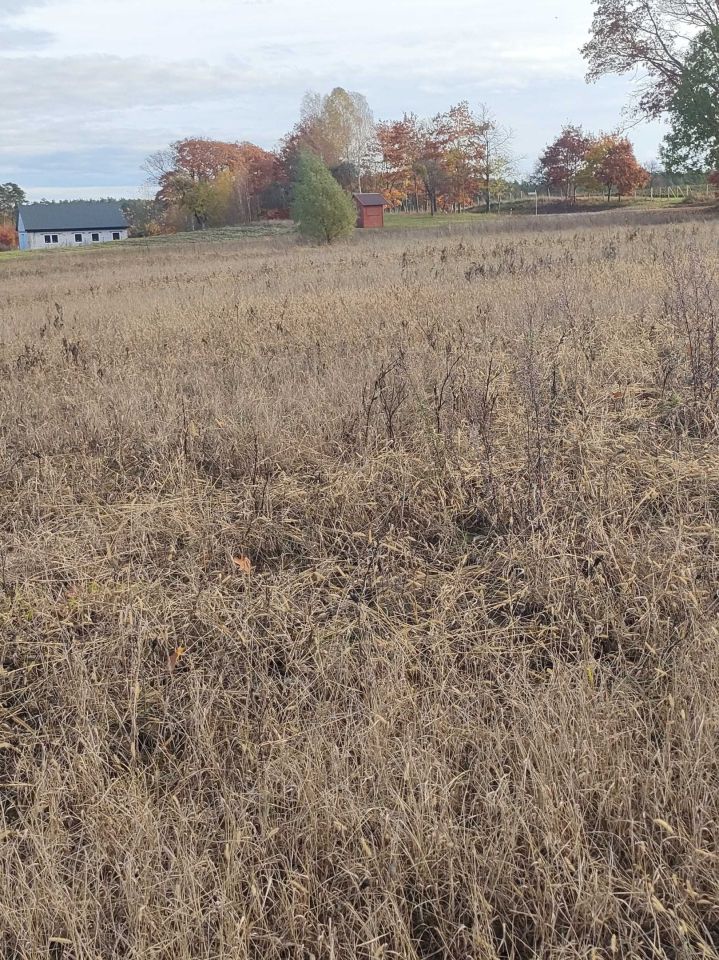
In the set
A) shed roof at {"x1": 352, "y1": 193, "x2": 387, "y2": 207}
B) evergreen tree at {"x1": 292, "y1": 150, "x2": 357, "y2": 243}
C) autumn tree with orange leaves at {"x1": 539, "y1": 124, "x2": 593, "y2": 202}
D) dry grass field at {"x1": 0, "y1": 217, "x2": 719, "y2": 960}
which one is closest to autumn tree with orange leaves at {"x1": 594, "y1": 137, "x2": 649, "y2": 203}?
autumn tree with orange leaves at {"x1": 539, "y1": 124, "x2": 593, "y2": 202}

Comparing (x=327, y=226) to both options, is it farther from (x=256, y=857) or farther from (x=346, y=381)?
(x=256, y=857)

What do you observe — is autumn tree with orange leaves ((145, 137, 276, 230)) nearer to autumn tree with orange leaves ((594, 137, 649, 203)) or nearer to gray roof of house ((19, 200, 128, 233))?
gray roof of house ((19, 200, 128, 233))

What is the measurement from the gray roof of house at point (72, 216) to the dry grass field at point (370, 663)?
300 ft

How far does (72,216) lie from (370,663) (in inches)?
3821

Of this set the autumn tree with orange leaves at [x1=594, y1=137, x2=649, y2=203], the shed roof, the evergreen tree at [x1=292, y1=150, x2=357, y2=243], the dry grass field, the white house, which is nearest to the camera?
the dry grass field

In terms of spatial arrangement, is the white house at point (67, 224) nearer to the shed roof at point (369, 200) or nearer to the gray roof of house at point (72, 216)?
the gray roof of house at point (72, 216)

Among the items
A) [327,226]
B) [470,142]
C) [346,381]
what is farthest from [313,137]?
[346,381]

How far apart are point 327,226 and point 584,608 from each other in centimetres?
2895

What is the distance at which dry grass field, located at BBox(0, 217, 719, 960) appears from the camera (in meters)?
1.81

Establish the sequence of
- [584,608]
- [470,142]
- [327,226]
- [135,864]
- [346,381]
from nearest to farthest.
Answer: [135,864] → [584,608] → [346,381] → [327,226] → [470,142]

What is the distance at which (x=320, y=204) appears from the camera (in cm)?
2930

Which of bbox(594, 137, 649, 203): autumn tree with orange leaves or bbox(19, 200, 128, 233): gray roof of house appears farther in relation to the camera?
bbox(19, 200, 128, 233): gray roof of house

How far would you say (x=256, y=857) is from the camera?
1.96 m

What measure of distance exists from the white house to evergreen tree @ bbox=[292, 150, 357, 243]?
2488 inches
